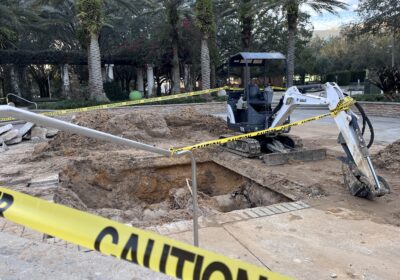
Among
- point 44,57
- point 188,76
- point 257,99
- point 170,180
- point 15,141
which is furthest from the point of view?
point 188,76

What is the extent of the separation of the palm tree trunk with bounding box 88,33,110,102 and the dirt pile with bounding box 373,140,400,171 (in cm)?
1570

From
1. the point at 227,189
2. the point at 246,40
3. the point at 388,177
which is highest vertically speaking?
the point at 246,40

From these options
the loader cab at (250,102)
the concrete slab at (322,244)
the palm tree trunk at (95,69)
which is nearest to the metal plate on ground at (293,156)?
the loader cab at (250,102)

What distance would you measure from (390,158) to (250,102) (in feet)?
11.8

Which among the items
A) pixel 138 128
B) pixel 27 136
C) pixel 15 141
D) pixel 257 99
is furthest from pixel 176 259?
pixel 27 136

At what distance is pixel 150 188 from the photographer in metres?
8.98

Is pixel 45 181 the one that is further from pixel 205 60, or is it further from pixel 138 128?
pixel 205 60

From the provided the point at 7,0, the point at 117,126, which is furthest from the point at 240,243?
the point at 7,0

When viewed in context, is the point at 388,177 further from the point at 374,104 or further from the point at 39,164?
the point at 374,104

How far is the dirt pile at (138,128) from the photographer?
10938 mm

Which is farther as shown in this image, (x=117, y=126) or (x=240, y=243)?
(x=117, y=126)

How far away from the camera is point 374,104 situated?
1809 cm

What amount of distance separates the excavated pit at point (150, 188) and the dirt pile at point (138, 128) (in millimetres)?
2083

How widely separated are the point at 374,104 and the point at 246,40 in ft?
32.1
